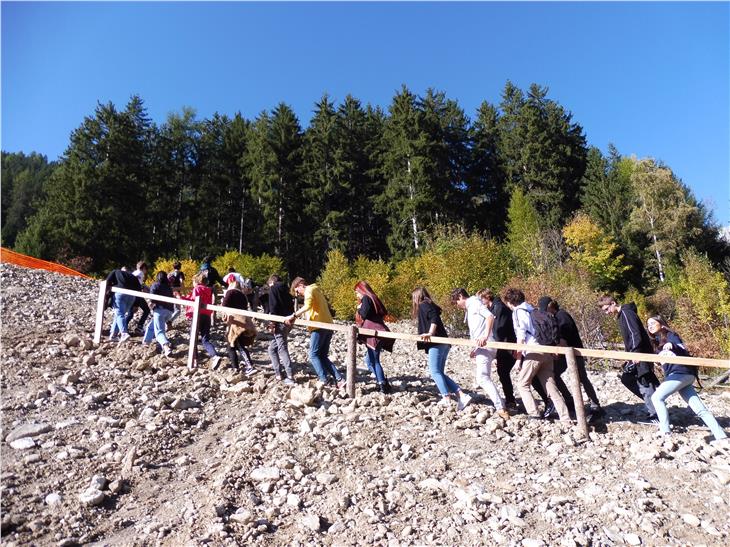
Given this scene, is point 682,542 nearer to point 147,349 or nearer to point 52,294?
point 147,349

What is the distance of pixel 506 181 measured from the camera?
148 feet

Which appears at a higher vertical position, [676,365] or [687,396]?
[676,365]

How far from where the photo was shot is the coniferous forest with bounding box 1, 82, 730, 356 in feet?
120

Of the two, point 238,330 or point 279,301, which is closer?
point 279,301

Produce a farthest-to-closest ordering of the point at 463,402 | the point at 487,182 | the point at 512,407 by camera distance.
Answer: the point at 487,182, the point at 512,407, the point at 463,402

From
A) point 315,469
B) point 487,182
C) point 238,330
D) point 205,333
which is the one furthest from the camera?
point 487,182

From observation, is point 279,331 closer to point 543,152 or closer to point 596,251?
point 596,251

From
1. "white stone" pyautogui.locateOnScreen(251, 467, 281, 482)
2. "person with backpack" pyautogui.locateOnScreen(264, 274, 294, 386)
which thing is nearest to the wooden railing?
"person with backpack" pyautogui.locateOnScreen(264, 274, 294, 386)

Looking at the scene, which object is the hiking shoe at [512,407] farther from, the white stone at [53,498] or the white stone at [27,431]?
the white stone at [27,431]

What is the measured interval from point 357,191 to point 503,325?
37776 millimetres

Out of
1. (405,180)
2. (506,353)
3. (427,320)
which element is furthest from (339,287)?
(506,353)

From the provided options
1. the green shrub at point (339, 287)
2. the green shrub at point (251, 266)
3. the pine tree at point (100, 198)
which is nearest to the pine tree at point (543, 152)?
the green shrub at point (339, 287)

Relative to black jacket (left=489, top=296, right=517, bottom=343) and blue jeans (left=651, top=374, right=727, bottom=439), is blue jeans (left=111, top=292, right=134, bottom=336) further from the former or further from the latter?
blue jeans (left=651, top=374, right=727, bottom=439)

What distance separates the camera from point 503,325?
739cm
